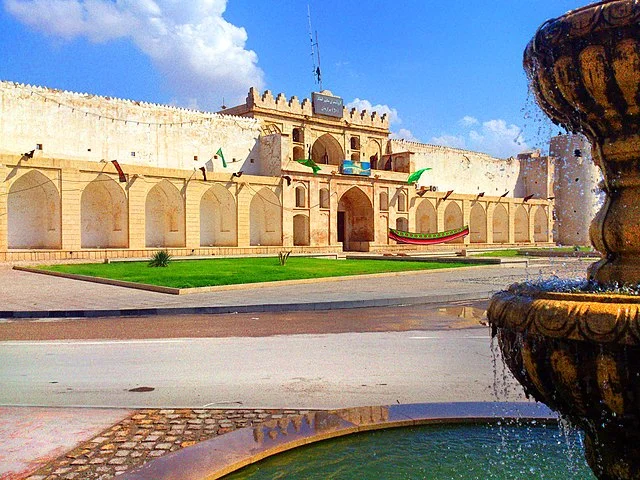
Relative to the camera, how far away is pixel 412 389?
221 inches

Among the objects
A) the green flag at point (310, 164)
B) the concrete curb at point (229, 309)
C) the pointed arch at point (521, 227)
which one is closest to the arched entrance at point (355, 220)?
the green flag at point (310, 164)

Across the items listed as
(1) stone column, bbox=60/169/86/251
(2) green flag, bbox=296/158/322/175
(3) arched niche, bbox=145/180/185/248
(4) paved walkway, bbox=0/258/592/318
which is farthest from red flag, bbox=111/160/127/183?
(2) green flag, bbox=296/158/322/175

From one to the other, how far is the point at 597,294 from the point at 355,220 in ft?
126

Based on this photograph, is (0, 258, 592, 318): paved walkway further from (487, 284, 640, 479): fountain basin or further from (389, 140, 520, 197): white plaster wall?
(389, 140, 520, 197): white plaster wall

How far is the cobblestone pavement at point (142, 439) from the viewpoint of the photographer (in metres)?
3.60

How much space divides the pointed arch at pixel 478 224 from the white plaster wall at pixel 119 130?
19978 millimetres

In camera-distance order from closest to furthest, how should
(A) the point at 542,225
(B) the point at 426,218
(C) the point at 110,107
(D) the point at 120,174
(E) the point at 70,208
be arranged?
1. (E) the point at 70,208
2. (D) the point at 120,174
3. (C) the point at 110,107
4. (B) the point at 426,218
5. (A) the point at 542,225

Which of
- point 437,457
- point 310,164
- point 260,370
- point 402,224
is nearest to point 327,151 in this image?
point 402,224

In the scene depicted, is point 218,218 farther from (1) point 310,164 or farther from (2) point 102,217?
(2) point 102,217

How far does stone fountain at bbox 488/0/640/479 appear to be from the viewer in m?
2.15

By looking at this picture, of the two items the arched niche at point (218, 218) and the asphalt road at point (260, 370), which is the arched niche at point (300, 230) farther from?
the asphalt road at point (260, 370)

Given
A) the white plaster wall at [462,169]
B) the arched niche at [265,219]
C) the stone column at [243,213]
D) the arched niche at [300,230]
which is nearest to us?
the stone column at [243,213]

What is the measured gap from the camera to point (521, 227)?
51938mm

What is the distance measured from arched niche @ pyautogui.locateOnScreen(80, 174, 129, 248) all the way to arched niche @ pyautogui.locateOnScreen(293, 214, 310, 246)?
37.0 feet
